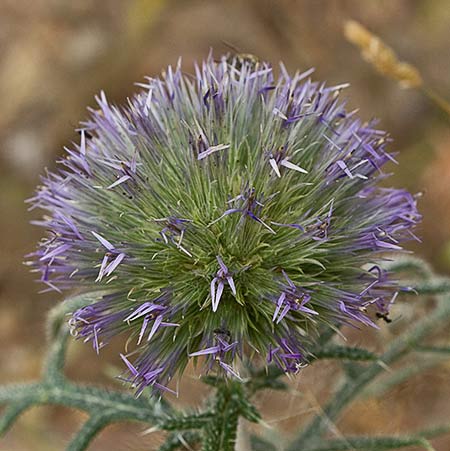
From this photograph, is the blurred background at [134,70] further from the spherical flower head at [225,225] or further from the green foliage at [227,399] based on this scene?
the spherical flower head at [225,225]

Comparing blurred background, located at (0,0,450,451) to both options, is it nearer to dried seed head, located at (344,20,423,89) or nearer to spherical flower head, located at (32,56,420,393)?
dried seed head, located at (344,20,423,89)

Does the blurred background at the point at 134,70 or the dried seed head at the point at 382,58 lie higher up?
the blurred background at the point at 134,70

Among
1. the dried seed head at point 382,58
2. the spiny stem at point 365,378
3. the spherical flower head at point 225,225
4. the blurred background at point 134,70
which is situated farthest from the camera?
the blurred background at point 134,70

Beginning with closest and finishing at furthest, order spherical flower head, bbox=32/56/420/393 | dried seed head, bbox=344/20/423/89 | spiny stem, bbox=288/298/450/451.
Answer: spherical flower head, bbox=32/56/420/393, spiny stem, bbox=288/298/450/451, dried seed head, bbox=344/20/423/89

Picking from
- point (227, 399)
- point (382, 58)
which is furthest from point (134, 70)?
point (227, 399)

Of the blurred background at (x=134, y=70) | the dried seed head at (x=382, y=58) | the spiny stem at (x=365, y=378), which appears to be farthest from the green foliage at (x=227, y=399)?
the blurred background at (x=134, y=70)

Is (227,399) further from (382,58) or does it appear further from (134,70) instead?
(134,70)

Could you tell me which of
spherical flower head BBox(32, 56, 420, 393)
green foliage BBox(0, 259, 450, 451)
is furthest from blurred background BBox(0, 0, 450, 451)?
spherical flower head BBox(32, 56, 420, 393)
